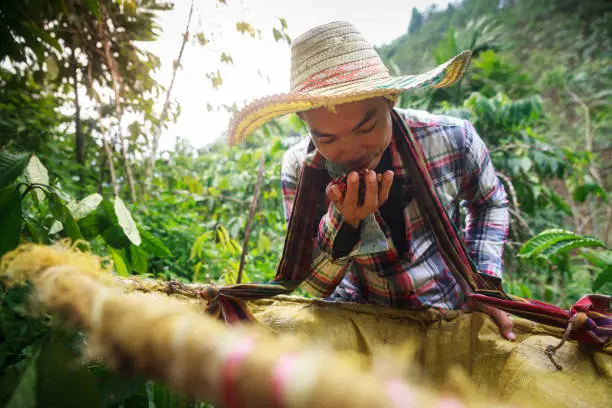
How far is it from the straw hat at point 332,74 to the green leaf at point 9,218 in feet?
1.44

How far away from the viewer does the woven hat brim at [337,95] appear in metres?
0.63

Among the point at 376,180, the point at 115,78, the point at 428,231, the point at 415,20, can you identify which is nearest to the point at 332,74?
the point at 376,180

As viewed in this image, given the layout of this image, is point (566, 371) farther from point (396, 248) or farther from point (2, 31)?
point (2, 31)

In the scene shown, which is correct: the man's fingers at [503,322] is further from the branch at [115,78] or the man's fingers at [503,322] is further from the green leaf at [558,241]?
the branch at [115,78]

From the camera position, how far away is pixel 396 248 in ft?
3.13

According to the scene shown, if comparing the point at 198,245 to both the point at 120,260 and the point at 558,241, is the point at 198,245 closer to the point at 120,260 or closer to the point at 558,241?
the point at 120,260

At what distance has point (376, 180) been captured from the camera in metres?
0.70

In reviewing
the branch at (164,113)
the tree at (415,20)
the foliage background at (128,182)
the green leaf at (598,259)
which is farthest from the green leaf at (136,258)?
the tree at (415,20)

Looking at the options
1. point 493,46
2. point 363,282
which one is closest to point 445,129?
point 363,282

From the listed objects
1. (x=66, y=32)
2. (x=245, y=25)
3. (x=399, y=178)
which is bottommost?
(x=399, y=178)

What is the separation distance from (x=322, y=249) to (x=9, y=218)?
62 centimetres

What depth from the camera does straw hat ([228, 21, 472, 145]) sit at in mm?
678

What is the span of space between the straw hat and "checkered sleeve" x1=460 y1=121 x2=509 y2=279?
272 millimetres

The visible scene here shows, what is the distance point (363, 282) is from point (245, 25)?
4.95 feet
